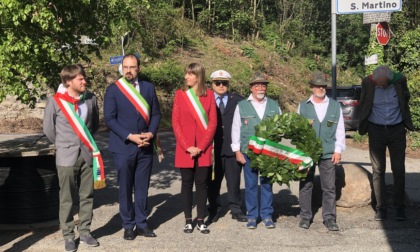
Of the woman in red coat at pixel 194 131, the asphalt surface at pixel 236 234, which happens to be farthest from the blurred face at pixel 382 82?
the woman in red coat at pixel 194 131

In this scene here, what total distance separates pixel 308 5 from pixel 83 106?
1473 inches

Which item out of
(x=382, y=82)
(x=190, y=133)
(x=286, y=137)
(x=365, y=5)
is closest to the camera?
(x=190, y=133)

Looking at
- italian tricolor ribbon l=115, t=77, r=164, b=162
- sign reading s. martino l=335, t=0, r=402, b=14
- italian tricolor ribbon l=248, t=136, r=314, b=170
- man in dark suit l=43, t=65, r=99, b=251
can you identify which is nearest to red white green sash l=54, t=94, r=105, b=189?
man in dark suit l=43, t=65, r=99, b=251

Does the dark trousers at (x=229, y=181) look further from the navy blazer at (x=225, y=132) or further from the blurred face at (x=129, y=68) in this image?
the blurred face at (x=129, y=68)

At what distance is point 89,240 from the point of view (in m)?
5.91

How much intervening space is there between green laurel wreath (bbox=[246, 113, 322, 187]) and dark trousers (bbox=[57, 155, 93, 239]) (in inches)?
78.8

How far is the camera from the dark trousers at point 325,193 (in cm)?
671

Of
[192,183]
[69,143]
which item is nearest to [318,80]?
[192,183]

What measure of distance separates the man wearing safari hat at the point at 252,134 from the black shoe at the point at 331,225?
682 millimetres

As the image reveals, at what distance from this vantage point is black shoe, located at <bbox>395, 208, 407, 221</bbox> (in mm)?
6934

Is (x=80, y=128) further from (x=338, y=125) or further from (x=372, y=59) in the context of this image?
(x=372, y=59)

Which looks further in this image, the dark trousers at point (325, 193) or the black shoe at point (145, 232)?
the dark trousers at point (325, 193)

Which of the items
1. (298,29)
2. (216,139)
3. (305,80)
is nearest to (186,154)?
(216,139)

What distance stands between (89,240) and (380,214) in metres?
3.73
